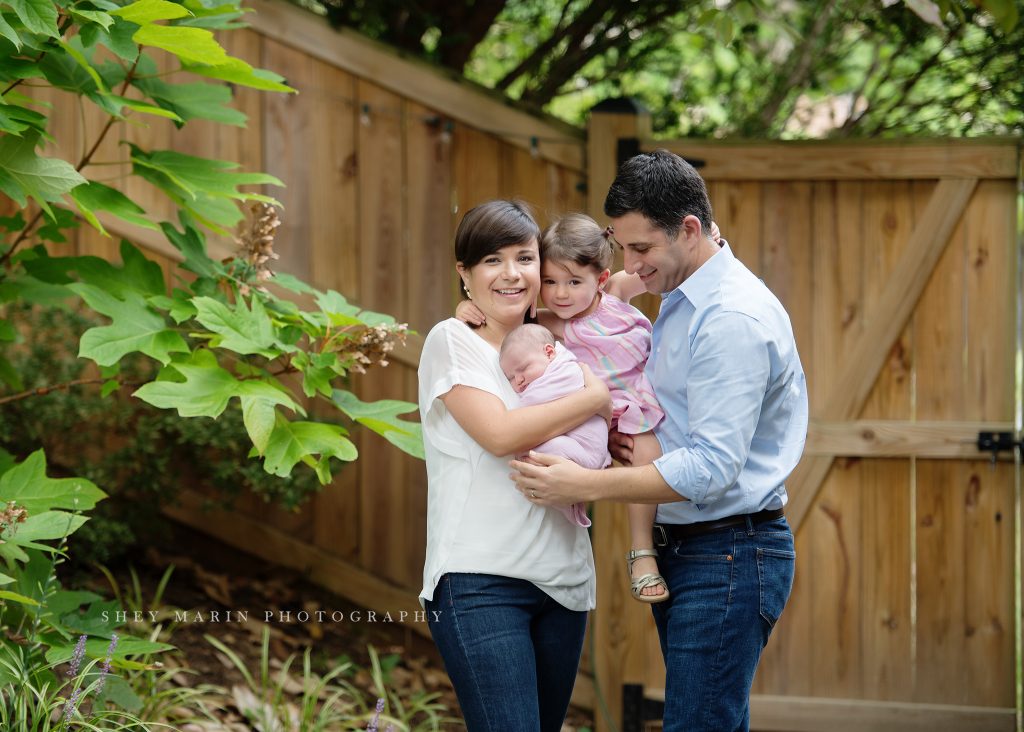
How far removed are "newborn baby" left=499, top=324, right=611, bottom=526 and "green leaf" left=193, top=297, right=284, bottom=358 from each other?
0.56 meters

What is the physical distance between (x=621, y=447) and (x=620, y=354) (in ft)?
0.67

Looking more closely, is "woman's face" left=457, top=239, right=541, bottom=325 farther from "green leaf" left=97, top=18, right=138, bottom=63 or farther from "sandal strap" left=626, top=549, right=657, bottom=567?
"green leaf" left=97, top=18, right=138, bottom=63

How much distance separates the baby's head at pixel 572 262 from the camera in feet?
7.40

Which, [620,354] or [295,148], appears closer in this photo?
[620,354]

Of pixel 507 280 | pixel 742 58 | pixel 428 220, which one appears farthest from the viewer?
pixel 742 58

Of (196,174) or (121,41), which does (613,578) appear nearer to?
(196,174)

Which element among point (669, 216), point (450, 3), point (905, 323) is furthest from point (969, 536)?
point (450, 3)

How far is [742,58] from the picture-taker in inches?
196

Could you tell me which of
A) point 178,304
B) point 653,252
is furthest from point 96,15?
point 653,252

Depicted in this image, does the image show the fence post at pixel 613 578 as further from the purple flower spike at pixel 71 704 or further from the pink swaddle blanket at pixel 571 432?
the purple flower spike at pixel 71 704

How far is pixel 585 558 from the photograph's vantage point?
7.32 feet

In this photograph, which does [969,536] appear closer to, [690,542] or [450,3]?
[690,542]

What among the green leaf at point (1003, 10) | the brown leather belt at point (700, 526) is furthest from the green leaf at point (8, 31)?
the green leaf at point (1003, 10)

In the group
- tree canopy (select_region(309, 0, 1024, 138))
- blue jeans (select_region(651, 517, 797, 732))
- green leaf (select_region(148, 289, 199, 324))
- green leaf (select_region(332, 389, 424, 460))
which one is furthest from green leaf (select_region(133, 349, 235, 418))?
tree canopy (select_region(309, 0, 1024, 138))
